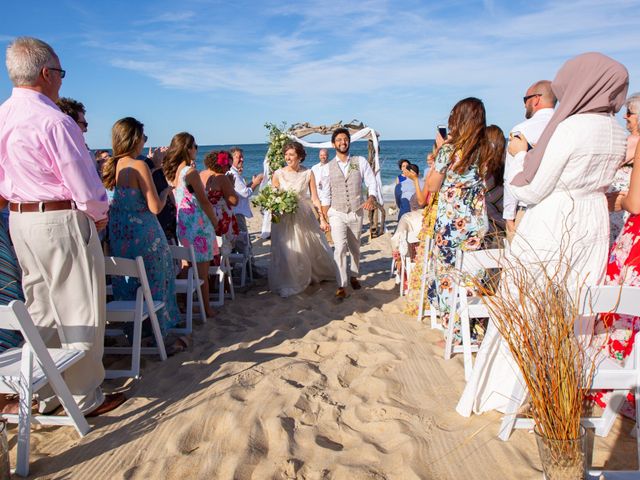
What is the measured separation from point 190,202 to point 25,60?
253cm

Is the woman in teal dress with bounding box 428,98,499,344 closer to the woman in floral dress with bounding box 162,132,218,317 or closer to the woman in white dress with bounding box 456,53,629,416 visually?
the woman in white dress with bounding box 456,53,629,416

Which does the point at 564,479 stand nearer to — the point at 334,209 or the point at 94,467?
the point at 94,467

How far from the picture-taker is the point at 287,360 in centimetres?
408

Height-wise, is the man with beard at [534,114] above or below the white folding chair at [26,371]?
above

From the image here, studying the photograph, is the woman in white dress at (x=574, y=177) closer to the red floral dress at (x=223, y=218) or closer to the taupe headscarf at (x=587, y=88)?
the taupe headscarf at (x=587, y=88)

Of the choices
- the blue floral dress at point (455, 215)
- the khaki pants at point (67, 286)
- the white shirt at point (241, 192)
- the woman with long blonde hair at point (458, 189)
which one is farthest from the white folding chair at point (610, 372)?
the white shirt at point (241, 192)

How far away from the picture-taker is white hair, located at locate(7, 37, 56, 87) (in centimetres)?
296

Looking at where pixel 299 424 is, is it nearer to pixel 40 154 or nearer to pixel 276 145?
pixel 40 154

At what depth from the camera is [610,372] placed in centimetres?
→ 261

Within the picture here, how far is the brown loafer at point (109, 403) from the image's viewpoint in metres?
3.28

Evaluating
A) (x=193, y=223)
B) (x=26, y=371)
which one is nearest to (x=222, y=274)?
(x=193, y=223)

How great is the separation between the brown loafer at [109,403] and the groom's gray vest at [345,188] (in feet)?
12.5

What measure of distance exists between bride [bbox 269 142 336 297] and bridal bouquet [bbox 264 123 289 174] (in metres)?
0.77

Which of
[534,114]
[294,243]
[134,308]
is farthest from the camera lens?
[294,243]
